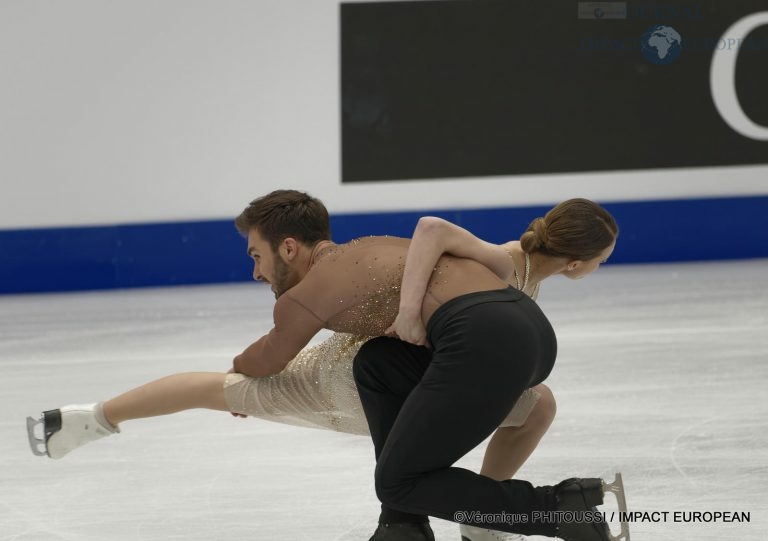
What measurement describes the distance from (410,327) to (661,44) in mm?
5887

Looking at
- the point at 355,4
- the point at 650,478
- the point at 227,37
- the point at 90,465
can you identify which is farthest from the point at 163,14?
the point at 650,478

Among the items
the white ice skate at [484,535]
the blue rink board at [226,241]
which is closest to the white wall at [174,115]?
the blue rink board at [226,241]

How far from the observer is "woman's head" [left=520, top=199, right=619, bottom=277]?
85.4 inches

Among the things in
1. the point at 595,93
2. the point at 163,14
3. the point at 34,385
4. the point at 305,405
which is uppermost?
the point at 163,14

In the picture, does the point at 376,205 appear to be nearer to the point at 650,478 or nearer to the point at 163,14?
the point at 163,14

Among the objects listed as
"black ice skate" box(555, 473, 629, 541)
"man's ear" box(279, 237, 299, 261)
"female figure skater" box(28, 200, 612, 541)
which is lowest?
"black ice skate" box(555, 473, 629, 541)

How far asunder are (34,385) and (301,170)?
133 inches

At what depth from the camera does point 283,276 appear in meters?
2.21

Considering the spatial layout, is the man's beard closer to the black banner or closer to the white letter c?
the black banner

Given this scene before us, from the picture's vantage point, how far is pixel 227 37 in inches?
278

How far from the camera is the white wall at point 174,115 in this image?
272 inches

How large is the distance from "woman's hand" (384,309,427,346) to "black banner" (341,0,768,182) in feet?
16.8

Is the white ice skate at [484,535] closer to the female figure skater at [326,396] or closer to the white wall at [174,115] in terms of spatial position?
the female figure skater at [326,396]

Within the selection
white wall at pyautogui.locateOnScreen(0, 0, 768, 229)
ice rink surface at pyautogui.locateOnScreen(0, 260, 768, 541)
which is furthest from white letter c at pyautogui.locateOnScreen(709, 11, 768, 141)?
ice rink surface at pyautogui.locateOnScreen(0, 260, 768, 541)
